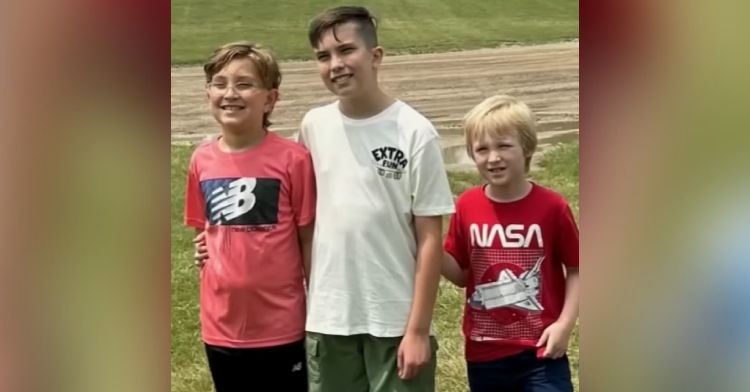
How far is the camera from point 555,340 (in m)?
1.69

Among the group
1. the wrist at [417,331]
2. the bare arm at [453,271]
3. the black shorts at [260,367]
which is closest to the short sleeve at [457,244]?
the bare arm at [453,271]

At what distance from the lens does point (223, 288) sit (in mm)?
1699

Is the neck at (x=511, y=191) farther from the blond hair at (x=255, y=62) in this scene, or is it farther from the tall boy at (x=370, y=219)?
the blond hair at (x=255, y=62)

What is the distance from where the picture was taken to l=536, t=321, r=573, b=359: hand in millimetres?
1692

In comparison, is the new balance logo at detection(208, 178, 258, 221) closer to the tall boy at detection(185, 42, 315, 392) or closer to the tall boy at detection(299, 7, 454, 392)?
the tall boy at detection(185, 42, 315, 392)

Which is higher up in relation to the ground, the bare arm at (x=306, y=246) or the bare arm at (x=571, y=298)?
the bare arm at (x=306, y=246)

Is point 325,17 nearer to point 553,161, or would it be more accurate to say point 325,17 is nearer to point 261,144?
point 261,144

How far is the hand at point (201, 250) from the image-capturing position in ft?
5.73

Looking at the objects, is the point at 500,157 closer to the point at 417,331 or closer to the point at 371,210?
the point at 371,210

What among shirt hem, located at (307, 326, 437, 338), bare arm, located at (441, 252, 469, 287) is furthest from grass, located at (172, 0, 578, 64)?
shirt hem, located at (307, 326, 437, 338)

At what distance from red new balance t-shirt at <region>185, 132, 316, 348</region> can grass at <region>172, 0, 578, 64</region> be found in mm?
291

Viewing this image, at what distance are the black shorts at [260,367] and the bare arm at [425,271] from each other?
0.30 metres
